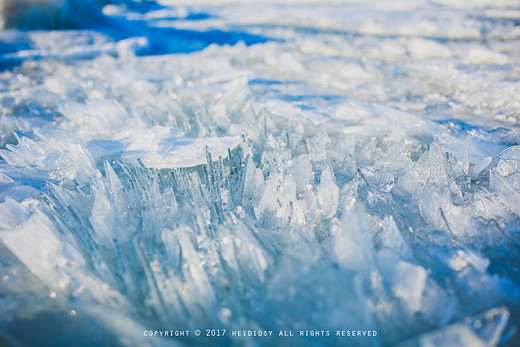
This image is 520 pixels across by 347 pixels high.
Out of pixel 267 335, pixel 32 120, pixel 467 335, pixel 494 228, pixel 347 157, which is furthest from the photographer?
pixel 32 120

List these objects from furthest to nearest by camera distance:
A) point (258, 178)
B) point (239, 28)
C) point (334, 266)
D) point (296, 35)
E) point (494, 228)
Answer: point (239, 28) < point (296, 35) < point (258, 178) < point (494, 228) < point (334, 266)

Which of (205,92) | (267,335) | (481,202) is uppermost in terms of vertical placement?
(205,92)

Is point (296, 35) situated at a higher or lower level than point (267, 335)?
higher

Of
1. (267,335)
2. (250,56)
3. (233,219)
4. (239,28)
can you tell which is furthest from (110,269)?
(239,28)

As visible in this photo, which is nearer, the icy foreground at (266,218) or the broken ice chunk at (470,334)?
the broken ice chunk at (470,334)

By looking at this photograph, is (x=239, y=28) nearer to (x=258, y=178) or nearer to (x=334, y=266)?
(x=258, y=178)

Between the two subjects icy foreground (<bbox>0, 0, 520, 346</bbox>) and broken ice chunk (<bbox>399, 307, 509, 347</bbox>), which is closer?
broken ice chunk (<bbox>399, 307, 509, 347</bbox>)

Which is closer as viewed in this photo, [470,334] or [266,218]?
[470,334]

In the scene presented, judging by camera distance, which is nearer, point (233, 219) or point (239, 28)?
point (233, 219)
